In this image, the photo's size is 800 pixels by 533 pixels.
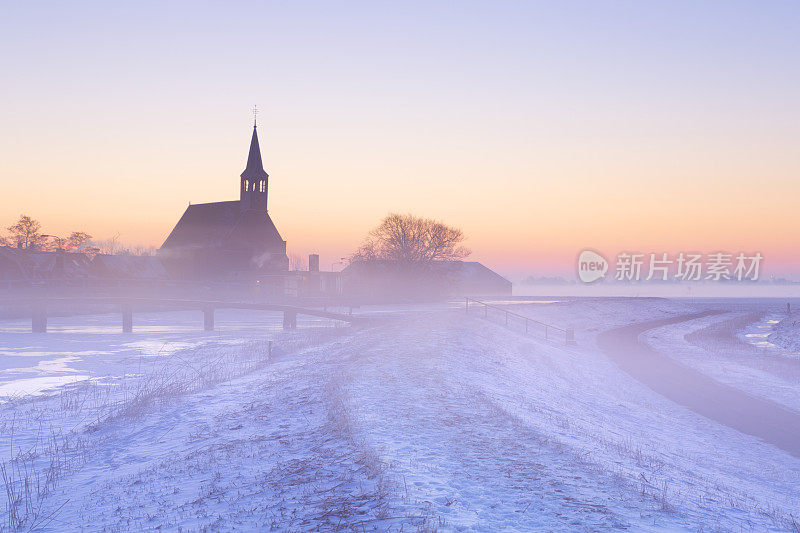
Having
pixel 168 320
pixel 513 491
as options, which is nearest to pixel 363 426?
pixel 513 491

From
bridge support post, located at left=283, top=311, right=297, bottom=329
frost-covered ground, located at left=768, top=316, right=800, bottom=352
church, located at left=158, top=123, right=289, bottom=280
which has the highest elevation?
church, located at left=158, top=123, right=289, bottom=280

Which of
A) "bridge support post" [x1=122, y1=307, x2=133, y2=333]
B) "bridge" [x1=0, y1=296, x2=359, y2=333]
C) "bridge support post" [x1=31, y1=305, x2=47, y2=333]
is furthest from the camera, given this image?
"bridge support post" [x1=122, y1=307, x2=133, y2=333]

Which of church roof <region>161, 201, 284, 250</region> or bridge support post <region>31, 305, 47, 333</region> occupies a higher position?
church roof <region>161, 201, 284, 250</region>

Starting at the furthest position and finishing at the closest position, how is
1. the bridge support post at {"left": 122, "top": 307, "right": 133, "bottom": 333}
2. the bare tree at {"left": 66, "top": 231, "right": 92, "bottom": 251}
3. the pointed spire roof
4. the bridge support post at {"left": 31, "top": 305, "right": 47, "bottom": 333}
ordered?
1. the bare tree at {"left": 66, "top": 231, "right": 92, "bottom": 251}
2. the pointed spire roof
3. the bridge support post at {"left": 122, "top": 307, "right": 133, "bottom": 333}
4. the bridge support post at {"left": 31, "top": 305, "right": 47, "bottom": 333}

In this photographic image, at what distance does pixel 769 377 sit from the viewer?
93.1 feet

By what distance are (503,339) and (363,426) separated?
22.1m

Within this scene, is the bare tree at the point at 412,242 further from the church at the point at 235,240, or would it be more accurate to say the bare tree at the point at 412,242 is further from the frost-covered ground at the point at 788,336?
the frost-covered ground at the point at 788,336

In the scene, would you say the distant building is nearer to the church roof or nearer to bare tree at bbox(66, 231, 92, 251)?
the church roof

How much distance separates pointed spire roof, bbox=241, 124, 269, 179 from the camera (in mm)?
84125

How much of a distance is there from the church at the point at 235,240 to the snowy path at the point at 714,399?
5791 centimetres

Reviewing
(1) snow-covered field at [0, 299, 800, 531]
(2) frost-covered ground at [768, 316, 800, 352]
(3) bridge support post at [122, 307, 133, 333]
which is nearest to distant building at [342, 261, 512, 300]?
(3) bridge support post at [122, 307, 133, 333]

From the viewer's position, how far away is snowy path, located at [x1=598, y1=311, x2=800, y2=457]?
18203 mm

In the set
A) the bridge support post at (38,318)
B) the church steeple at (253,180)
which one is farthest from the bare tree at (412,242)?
the bridge support post at (38,318)

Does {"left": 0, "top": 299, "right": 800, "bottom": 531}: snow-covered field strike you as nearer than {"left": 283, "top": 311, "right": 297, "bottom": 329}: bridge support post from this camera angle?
Yes
